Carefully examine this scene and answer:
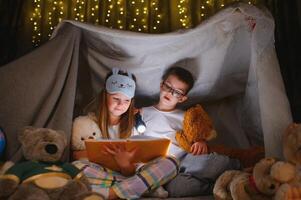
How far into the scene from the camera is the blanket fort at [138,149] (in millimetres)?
1585

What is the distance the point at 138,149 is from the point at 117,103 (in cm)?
25

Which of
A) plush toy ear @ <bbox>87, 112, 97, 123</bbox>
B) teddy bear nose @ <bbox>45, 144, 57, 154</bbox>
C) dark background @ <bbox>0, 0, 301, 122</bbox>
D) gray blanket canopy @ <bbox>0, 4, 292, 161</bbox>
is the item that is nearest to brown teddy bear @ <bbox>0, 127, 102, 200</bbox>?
teddy bear nose @ <bbox>45, 144, 57, 154</bbox>

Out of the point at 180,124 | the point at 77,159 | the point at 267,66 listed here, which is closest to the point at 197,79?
the point at 180,124

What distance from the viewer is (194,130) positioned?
1.72 meters

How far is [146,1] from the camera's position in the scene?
2.18 meters

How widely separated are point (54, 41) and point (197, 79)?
0.69 m

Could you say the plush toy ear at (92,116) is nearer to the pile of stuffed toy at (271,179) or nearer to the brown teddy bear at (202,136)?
the brown teddy bear at (202,136)

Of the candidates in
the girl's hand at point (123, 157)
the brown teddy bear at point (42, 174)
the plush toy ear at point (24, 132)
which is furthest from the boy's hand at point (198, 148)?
the plush toy ear at point (24, 132)

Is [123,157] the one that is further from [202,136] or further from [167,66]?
[167,66]

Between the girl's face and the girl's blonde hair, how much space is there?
0.08ft

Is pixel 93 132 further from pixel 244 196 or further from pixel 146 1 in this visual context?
pixel 146 1

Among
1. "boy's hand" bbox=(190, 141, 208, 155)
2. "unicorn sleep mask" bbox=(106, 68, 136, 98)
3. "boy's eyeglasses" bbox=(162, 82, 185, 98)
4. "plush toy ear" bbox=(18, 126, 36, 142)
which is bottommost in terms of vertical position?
"boy's hand" bbox=(190, 141, 208, 155)

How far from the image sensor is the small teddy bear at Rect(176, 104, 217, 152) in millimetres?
1722

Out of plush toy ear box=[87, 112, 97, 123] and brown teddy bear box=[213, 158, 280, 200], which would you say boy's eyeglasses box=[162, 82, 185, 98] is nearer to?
plush toy ear box=[87, 112, 97, 123]
